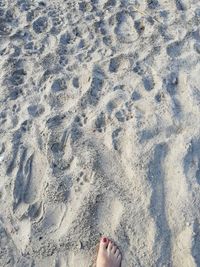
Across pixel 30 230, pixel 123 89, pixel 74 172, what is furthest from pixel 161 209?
pixel 123 89

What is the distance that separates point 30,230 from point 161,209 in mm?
831

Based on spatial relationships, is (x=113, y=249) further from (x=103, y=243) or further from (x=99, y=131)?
(x=99, y=131)

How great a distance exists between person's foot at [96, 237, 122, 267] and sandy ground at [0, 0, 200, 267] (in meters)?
0.05

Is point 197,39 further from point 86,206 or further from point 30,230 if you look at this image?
point 30,230

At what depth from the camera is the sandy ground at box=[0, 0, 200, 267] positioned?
2676 millimetres

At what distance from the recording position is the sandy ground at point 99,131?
105 inches

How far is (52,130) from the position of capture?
124 inches

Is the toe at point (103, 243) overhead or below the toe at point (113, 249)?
overhead

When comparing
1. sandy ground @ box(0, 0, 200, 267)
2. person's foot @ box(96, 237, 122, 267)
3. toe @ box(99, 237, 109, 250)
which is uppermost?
sandy ground @ box(0, 0, 200, 267)

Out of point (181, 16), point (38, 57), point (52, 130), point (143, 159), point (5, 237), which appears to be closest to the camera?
point (5, 237)

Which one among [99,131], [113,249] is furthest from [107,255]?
[99,131]

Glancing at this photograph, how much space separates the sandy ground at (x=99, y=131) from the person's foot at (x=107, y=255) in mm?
50

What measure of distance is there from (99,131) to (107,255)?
90cm

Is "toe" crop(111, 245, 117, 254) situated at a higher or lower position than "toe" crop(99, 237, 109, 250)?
lower
